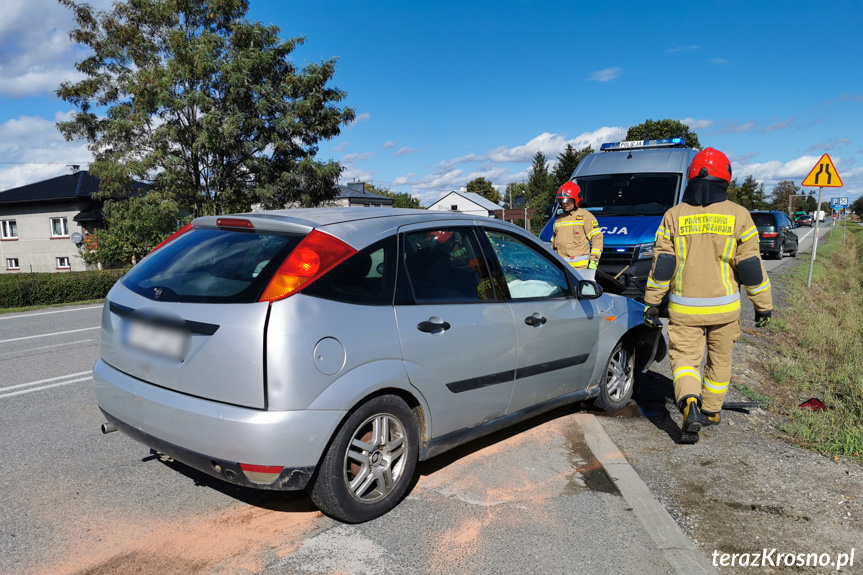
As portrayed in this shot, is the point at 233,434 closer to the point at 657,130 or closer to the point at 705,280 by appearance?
the point at 705,280

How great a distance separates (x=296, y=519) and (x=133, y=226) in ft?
74.9

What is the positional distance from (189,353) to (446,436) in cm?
154

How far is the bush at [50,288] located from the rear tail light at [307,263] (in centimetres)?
1444

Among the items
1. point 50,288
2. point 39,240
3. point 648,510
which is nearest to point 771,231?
point 50,288

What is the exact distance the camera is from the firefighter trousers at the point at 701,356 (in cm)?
473

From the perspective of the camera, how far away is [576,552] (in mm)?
3076

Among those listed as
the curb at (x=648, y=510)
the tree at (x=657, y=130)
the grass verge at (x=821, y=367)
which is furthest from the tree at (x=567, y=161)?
the curb at (x=648, y=510)

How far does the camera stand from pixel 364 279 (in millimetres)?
3287

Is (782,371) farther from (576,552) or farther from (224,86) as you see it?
(224,86)

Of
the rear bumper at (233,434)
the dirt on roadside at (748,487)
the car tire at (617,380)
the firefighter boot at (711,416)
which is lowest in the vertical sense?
the dirt on roadside at (748,487)

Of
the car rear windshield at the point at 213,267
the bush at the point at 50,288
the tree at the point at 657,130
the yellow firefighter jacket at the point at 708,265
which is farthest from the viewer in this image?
the tree at the point at 657,130

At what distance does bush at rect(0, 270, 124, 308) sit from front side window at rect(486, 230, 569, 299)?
14.3 meters

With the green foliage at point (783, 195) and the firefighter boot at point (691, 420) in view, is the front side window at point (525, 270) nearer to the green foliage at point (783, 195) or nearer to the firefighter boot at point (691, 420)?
the firefighter boot at point (691, 420)

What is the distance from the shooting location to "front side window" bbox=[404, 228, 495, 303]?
3.62 meters
